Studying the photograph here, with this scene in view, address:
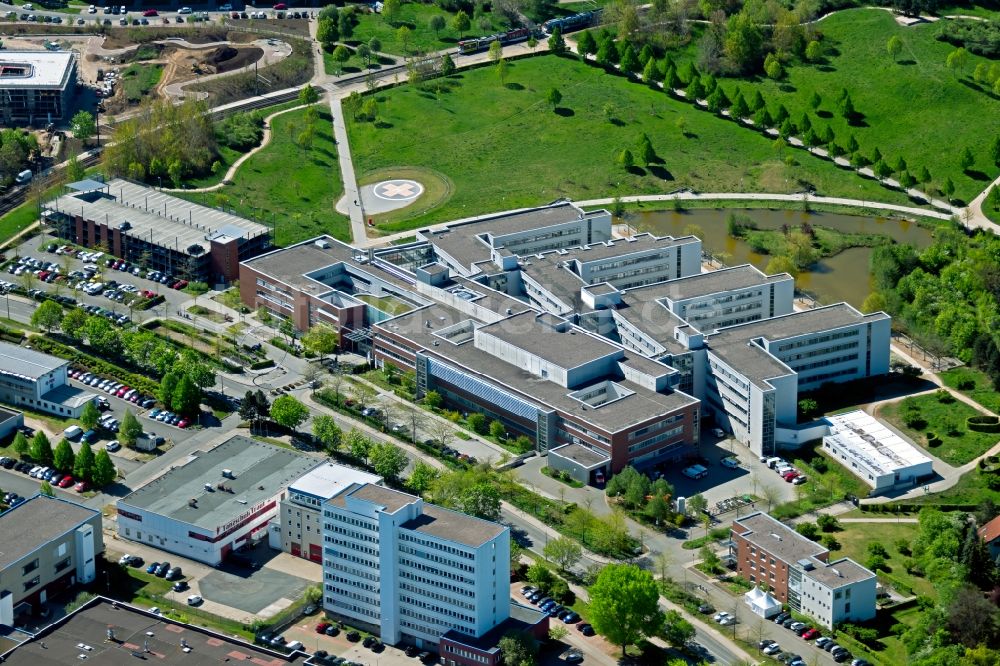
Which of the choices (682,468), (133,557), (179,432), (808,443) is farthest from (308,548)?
(808,443)

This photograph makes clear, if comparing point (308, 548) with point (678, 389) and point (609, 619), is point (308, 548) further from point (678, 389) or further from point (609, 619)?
point (678, 389)

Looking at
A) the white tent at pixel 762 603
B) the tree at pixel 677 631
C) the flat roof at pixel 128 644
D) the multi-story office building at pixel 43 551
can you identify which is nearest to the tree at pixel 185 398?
the multi-story office building at pixel 43 551

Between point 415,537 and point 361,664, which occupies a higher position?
point 415,537

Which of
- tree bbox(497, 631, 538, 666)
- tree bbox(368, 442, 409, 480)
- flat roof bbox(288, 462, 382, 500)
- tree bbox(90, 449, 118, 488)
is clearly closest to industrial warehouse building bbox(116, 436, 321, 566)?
flat roof bbox(288, 462, 382, 500)

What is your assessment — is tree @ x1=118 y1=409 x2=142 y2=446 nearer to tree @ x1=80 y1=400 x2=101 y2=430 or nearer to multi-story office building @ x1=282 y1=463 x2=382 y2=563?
tree @ x1=80 y1=400 x2=101 y2=430

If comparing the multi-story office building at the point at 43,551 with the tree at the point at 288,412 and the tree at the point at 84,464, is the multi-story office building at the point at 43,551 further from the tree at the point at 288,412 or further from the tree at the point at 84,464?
the tree at the point at 288,412

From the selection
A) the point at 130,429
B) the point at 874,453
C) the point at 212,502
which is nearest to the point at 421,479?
the point at 212,502
